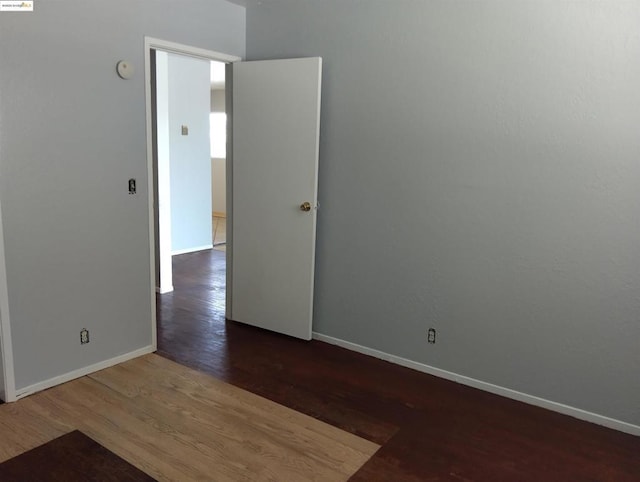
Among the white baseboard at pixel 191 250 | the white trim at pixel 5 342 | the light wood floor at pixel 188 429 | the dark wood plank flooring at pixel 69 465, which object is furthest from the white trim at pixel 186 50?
the white baseboard at pixel 191 250

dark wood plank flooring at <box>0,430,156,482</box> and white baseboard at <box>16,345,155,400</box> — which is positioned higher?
white baseboard at <box>16,345,155,400</box>

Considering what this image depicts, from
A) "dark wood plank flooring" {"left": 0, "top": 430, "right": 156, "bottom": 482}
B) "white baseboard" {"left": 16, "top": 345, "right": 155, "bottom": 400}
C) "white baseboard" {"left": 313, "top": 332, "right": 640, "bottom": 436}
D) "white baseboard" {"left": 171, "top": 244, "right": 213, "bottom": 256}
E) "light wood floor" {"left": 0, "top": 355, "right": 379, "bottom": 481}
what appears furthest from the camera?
"white baseboard" {"left": 171, "top": 244, "right": 213, "bottom": 256}

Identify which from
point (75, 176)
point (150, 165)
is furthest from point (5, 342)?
point (150, 165)

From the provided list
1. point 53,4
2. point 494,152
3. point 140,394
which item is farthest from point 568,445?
point 53,4

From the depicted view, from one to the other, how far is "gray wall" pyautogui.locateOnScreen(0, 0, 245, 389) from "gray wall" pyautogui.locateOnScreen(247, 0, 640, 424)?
1.24 meters

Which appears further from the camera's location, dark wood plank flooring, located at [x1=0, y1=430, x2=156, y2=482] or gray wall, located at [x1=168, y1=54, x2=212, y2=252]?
gray wall, located at [x1=168, y1=54, x2=212, y2=252]

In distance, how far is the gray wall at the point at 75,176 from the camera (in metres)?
2.57

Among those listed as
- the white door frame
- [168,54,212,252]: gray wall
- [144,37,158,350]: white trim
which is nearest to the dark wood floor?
[144,37,158,350]: white trim

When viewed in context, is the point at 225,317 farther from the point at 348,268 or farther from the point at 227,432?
the point at 227,432

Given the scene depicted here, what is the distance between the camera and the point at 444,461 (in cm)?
232

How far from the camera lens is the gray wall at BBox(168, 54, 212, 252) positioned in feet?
20.3

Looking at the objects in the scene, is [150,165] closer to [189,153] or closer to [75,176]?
[75,176]

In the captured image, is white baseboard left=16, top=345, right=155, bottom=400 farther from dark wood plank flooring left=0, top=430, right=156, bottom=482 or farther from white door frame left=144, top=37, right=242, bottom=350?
dark wood plank flooring left=0, top=430, right=156, bottom=482

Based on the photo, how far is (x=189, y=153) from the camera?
641 cm
